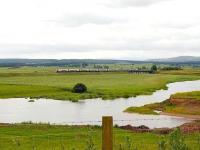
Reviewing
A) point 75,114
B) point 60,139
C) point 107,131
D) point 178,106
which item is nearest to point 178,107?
point 178,106

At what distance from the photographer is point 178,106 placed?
6475cm

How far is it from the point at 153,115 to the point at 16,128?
2541cm

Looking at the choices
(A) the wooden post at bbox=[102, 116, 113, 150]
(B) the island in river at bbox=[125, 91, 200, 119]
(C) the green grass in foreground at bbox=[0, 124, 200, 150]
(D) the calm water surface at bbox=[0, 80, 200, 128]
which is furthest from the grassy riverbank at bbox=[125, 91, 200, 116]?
(A) the wooden post at bbox=[102, 116, 113, 150]

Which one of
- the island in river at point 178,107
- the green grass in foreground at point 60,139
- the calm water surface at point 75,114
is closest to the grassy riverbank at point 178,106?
the island in river at point 178,107

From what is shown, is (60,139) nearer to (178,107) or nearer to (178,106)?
(178,107)

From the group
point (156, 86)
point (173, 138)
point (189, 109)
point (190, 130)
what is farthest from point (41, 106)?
point (173, 138)

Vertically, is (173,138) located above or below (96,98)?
above

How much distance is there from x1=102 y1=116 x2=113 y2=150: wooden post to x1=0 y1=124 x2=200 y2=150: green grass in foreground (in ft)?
48.6

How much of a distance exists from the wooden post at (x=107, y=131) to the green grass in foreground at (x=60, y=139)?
14805 millimetres

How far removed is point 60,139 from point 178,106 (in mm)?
36599

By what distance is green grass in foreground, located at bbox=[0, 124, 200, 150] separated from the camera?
89.7 ft

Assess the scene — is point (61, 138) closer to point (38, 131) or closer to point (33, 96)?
point (38, 131)

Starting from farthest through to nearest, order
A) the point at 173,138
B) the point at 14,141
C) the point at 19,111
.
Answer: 1. the point at 19,111
2. the point at 14,141
3. the point at 173,138

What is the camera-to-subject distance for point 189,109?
6100cm
